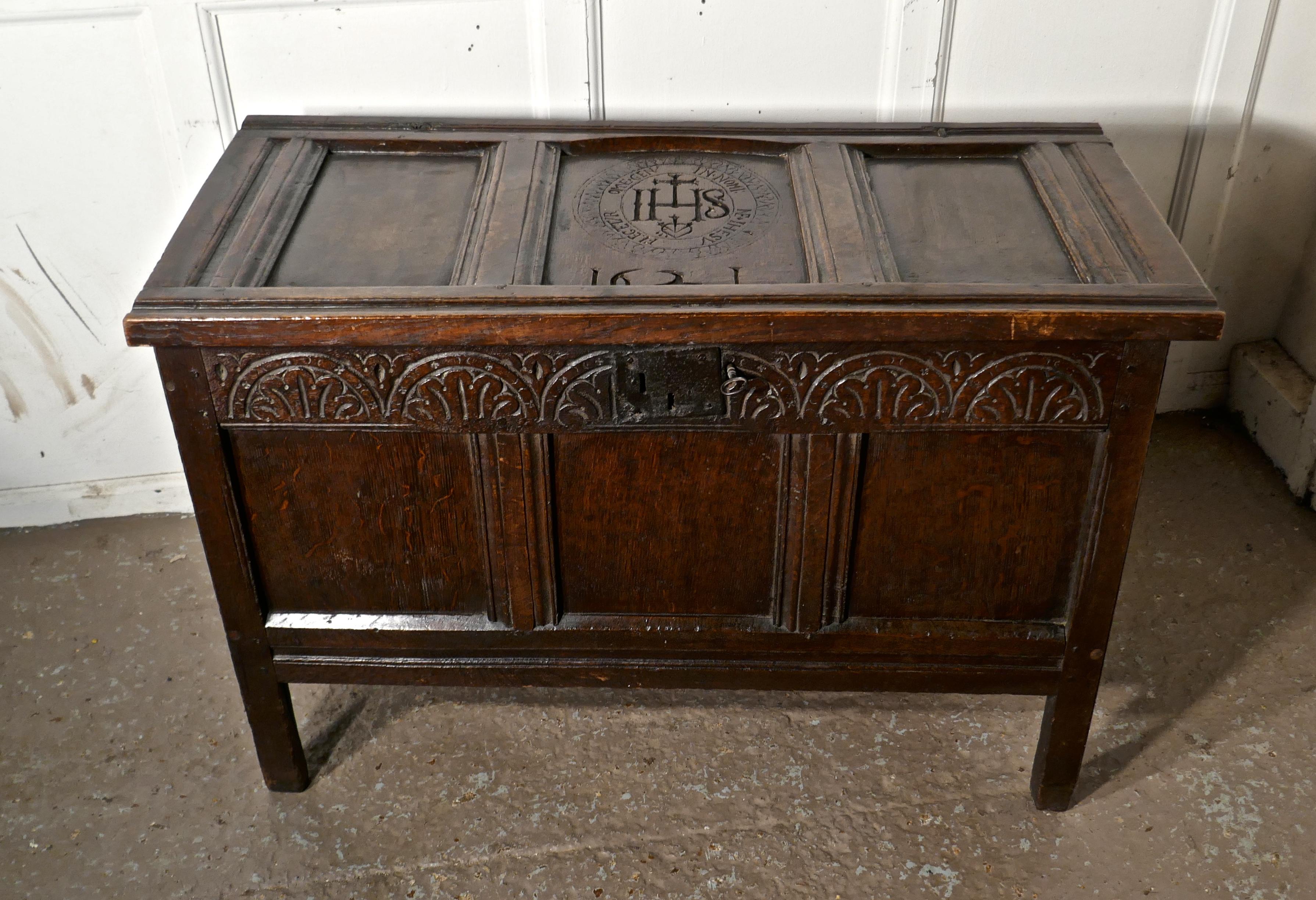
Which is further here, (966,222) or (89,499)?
(89,499)

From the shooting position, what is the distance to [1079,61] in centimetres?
229

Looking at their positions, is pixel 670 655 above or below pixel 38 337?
below

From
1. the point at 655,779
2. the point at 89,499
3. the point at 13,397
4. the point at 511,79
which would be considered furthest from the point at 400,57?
the point at 655,779

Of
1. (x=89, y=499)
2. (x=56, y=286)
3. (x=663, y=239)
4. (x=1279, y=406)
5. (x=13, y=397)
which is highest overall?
(x=663, y=239)

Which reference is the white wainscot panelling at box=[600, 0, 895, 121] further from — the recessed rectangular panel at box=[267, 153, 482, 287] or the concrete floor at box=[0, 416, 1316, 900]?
the concrete floor at box=[0, 416, 1316, 900]

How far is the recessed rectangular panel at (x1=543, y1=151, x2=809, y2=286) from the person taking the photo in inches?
67.7

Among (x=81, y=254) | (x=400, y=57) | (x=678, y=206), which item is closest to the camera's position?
(x=678, y=206)

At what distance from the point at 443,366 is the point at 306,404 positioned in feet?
0.67

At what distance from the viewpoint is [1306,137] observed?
2.51 m

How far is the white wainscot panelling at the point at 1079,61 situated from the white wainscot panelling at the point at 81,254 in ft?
4.90

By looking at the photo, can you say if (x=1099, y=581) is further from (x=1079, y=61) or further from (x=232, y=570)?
(x=232, y=570)

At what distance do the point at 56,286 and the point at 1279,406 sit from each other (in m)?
2.59

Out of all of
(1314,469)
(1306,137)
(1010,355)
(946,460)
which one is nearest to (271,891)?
(946,460)

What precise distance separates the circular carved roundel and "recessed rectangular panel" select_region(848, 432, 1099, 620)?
387mm
